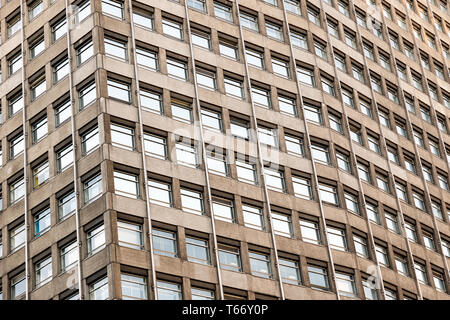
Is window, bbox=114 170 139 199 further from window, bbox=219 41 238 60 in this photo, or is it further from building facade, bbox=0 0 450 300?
window, bbox=219 41 238 60

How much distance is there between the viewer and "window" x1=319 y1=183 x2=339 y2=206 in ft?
187

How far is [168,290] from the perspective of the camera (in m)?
46.2

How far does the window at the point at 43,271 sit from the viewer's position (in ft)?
162

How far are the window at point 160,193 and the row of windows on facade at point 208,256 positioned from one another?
179cm

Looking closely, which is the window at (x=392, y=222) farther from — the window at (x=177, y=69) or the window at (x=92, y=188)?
the window at (x=92, y=188)

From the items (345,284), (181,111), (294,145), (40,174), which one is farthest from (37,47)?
(345,284)

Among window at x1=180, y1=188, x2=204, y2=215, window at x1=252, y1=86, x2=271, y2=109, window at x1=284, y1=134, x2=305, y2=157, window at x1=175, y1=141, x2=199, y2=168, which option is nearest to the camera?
window at x1=180, y1=188, x2=204, y2=215

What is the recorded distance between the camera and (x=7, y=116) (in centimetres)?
5753

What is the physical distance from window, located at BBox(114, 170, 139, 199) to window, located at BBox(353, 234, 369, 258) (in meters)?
16.0

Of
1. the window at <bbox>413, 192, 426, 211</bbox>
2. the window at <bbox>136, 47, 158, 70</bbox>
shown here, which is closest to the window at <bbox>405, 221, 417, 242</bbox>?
the window at <bbox>413, 192, 426, 211</bbox>

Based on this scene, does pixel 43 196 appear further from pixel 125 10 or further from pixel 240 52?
pixel 240 52

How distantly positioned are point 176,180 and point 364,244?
1507cm

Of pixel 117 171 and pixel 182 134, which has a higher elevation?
pixel 182 134

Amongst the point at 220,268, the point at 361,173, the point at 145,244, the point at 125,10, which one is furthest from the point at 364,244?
the point at 125,10
